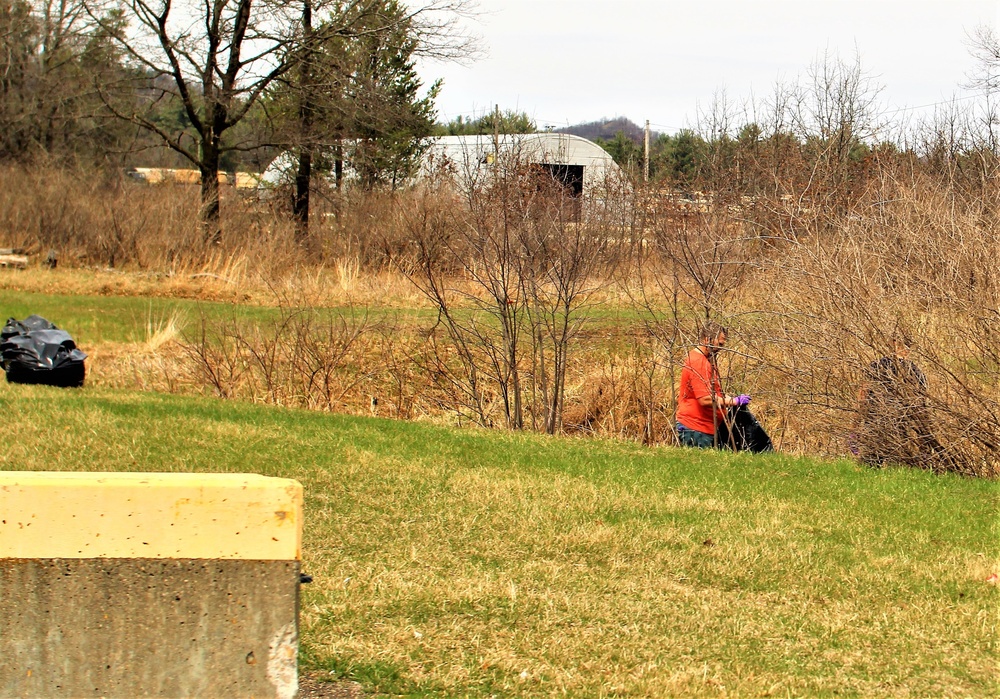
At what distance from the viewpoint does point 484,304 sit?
40.8ft

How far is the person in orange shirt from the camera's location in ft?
33.0

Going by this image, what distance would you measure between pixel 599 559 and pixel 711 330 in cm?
495

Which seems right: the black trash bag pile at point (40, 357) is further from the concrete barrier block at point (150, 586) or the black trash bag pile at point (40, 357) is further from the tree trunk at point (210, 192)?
the tree trunk at point (210, 192)

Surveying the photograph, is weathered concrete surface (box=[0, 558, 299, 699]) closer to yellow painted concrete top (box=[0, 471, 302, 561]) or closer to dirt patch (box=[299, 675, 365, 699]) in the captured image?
yellow painted concrete top (box=[0, 471, 302, 561])

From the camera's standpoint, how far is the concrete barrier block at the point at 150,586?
12.3ft

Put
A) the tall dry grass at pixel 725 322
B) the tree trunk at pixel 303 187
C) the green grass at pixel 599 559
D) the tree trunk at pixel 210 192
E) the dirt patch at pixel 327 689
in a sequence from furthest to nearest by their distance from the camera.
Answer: the tree trunk at pixel 303 187
the tree trunk at pixel 210 192
the tall dry grass at pixel 725 322
the green grass at pixel 599 559
the dirt patch at pixel 327 689

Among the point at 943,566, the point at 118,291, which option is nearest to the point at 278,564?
the point at 943,566

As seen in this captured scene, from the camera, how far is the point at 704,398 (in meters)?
10.2

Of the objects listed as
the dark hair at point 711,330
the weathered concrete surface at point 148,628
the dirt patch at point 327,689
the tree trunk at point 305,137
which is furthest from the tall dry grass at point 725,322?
the tree trunk at point 305,137

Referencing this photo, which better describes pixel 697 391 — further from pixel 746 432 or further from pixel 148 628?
pixel 148 628

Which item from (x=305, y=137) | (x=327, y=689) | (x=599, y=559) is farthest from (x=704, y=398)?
(x=305, y=137)

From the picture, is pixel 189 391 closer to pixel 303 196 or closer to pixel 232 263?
pixel 232 263

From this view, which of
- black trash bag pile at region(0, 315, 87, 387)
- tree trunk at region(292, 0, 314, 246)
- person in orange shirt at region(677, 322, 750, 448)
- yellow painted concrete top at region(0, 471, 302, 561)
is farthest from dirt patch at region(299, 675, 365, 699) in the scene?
tree trunk at region(292, 0, 314, 246)

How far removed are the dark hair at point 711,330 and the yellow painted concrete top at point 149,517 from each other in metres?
6.98
